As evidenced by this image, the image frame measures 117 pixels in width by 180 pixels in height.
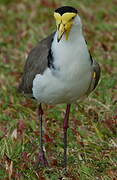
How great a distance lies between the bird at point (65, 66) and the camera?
3.87 meters

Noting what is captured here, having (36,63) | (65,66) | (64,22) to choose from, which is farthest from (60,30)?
(36,63)

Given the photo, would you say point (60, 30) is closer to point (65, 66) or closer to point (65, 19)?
point (65, 19)

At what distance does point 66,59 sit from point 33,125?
1.53m

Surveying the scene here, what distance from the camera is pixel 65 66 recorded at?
393 cm

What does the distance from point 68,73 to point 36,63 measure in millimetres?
525

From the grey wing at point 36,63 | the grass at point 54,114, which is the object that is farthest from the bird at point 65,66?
the grass at point 54,114

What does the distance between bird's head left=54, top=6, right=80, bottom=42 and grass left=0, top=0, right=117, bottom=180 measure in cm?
119

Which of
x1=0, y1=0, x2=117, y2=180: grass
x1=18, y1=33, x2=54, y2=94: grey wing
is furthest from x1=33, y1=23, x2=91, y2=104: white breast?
x1=0, y1=0, x2=117, y2=180: grass

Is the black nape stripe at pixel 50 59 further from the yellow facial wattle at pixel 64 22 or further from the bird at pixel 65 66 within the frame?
the yellow facial wattle at pixel 64 22

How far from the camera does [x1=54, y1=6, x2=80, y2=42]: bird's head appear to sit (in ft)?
12.5

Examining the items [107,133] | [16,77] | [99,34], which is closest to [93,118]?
[107,133]

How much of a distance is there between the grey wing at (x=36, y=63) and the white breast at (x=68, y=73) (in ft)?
0.41

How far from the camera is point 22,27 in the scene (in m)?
7.54

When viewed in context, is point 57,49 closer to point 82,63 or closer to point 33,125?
point 82,63
